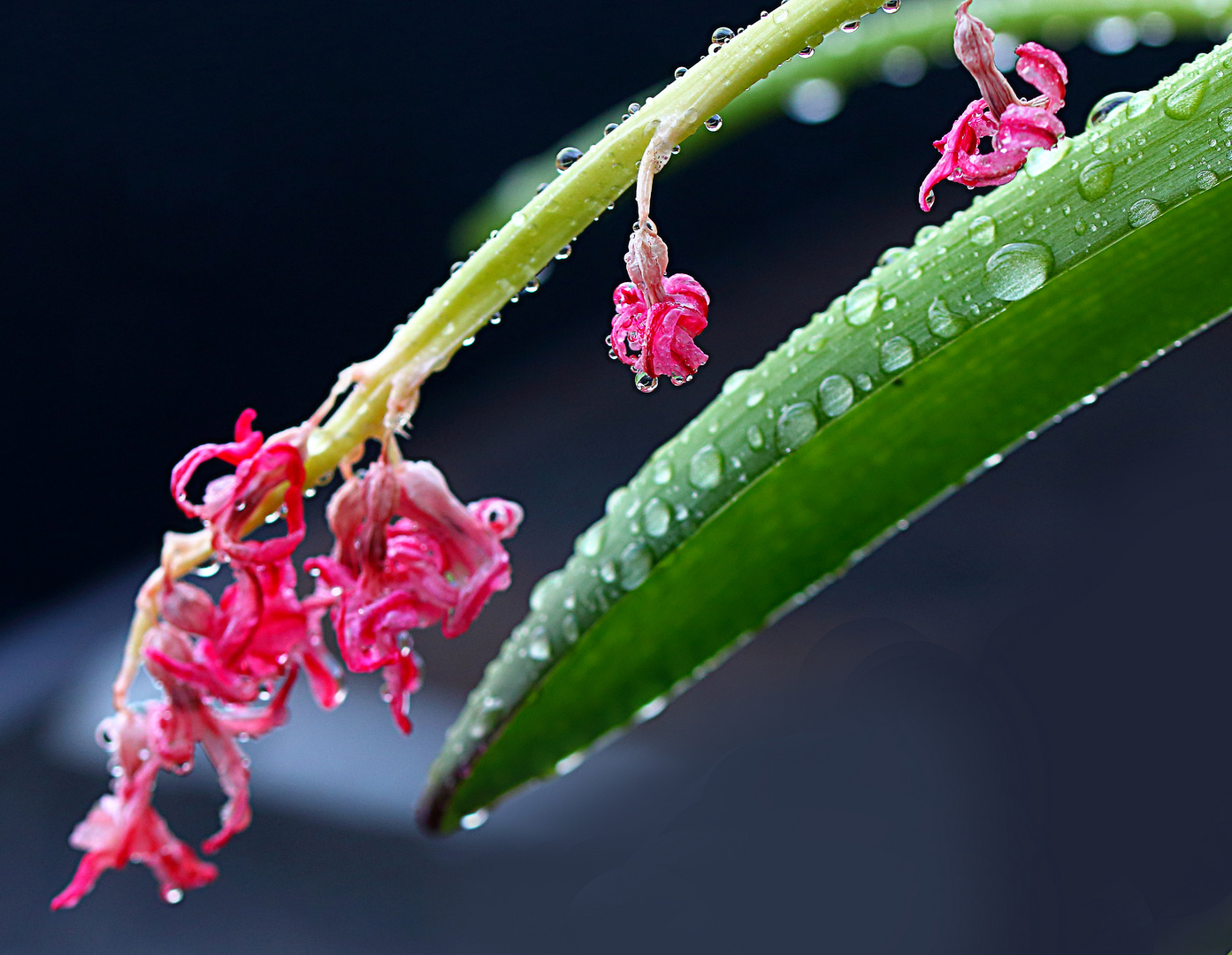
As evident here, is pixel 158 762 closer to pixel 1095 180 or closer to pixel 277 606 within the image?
pixel 277 606

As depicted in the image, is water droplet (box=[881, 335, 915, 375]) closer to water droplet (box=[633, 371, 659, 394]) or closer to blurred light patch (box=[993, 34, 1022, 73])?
water droplet (box=[633, 371, 659, 394])

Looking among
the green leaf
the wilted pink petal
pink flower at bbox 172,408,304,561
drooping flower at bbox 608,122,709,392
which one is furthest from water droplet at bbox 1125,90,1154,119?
the wilted pink petal

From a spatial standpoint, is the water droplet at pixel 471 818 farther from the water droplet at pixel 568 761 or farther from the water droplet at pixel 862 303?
the water droplet at pixel 862 303

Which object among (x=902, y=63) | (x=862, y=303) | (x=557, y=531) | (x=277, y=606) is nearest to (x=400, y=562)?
(x=277, y=606)

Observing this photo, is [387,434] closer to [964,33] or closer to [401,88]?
[964,33]

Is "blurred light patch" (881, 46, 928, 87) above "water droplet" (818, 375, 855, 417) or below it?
above

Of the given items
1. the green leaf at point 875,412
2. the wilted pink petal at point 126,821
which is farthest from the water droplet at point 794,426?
the wilted pink petal at point 126,821

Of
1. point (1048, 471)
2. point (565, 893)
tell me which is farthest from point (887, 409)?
point (1048, 471)
